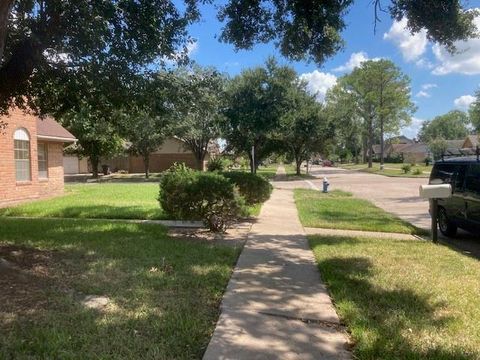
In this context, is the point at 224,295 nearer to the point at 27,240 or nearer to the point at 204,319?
the point at 204,319

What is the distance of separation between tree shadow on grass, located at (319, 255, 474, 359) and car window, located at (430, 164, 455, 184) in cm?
535

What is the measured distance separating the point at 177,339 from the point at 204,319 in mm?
585

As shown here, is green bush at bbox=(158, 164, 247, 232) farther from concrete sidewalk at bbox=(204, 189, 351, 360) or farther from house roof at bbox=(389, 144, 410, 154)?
house roof at bbox=(389, 144, 410, 154)

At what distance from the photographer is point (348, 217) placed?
14141 millimetres

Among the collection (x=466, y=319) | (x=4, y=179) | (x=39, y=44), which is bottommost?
(x=466, y=319)

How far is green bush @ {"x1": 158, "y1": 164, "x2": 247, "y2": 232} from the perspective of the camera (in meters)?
10.2

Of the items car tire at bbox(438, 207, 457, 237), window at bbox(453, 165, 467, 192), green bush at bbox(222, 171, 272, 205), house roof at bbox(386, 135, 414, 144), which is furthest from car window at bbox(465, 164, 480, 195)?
house roof at bbox(386, 135, 414, 144)

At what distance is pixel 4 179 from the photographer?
16484 mm

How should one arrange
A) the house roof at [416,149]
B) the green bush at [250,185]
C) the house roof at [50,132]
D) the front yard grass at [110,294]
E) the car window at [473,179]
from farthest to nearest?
1. the house roof at [416,149]
2. the house roof at [50,132]
3. the green bush at [250,185]
4. the car window at [473,179]
5. the front yard grass at [110,294]

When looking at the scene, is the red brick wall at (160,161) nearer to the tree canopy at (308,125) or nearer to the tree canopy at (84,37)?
the tree canopy at (308,125)

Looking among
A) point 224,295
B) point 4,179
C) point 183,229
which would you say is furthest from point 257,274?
point 4,179

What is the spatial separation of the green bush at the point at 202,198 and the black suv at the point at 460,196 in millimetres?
4768

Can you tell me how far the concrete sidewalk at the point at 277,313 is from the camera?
4.10m

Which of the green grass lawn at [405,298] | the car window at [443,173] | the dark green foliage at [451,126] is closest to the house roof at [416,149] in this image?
the dark green foliage at [451,126]
